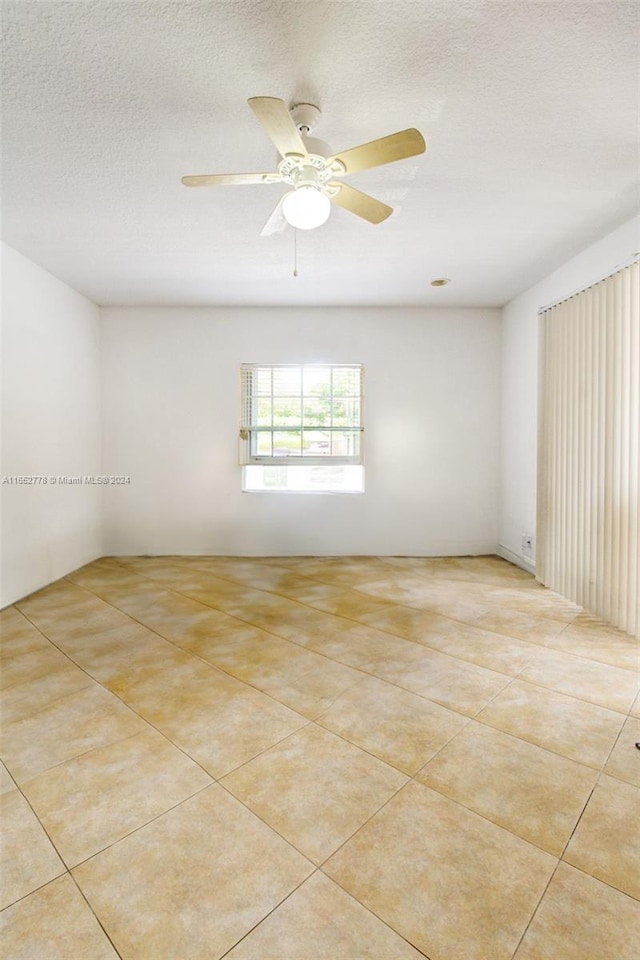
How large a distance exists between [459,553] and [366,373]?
7.37ft

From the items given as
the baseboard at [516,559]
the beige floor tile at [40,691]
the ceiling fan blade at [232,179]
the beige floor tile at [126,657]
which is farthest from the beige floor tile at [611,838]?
the baseboard at [516,559]

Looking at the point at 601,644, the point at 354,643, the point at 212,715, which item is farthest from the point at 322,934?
the point at 601,644

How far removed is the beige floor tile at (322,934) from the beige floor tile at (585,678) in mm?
1476

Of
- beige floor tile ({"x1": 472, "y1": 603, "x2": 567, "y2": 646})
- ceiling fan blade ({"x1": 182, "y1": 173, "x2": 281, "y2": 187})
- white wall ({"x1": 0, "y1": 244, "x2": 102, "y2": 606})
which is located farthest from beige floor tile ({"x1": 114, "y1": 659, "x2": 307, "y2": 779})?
ceiling fan blade ({"x1": 182, "y1": 173, "x2": 281, "y2": 187})

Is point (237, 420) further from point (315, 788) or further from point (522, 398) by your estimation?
point (315, 788)

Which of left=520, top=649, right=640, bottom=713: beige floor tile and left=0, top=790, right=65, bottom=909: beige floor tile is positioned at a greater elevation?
left=520, top=649, right=640, bottom=713: beige floor tile

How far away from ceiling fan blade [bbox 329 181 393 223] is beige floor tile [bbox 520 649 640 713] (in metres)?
2.44

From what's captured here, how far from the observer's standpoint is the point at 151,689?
2.14 m

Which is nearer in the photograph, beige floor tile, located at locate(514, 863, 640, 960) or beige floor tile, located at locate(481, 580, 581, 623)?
beige floor tile, located at locate(514, 863, 640, 960)

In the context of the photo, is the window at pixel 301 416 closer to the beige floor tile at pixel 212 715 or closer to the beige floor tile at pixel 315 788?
the beige floor tile at pixel 212 715

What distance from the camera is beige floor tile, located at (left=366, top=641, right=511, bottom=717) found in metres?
2.05

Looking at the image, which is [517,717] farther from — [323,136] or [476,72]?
[323,136]

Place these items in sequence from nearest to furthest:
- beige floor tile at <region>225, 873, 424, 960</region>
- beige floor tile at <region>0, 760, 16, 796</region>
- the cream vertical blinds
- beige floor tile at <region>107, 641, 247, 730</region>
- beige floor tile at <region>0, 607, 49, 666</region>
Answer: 1. beige floor tile at <region>225, 873, 424, 960</region>
2. beige floor tile at <region>0, 760, 16, 796</region>
3. beige floor tile at <region>107, 641, 247, 730</region>
4. beige floor tile at <region>0, 607, 49, 666</region>
5. the cream vertical blinds

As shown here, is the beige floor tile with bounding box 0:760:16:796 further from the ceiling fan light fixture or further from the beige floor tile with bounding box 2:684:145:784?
the ceiling fan light fixture
